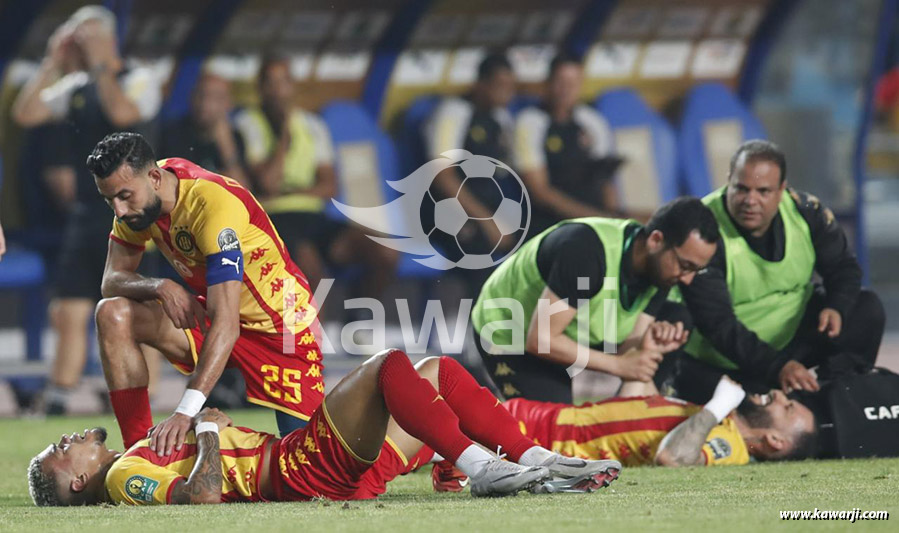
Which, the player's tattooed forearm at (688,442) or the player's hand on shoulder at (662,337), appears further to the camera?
the player's hand on shoulder at (662,337)

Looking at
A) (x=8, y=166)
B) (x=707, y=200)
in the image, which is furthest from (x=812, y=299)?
(x=8, y=166)

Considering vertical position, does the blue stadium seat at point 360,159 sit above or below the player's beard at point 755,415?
above

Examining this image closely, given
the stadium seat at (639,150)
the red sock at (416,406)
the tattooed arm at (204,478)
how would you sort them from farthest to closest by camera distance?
1. the stadium seat at (639,150)
2. the tattooed arm at (204,478)
3. the red sock at (416,406)

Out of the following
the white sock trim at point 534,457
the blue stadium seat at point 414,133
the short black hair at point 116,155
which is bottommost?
the white sock trim at point 534,457

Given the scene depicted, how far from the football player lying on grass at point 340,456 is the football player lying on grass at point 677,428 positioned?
1312 millimetres

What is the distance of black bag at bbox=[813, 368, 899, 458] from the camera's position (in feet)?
25.1

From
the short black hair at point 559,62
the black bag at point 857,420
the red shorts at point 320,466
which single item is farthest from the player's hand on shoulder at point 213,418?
the short black hair at point 559,62

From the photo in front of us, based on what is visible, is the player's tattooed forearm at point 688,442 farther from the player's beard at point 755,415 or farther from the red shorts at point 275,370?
the red shorts at point 275,370

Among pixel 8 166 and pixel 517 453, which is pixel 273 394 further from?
pixel 8 166

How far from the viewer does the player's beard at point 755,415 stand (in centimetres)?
768

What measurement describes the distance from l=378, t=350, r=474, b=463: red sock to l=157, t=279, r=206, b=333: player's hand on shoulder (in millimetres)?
1432

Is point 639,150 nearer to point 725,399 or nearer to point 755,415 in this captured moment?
point 755,415

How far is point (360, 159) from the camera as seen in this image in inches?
509

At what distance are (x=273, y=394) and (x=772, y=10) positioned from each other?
325 inches
